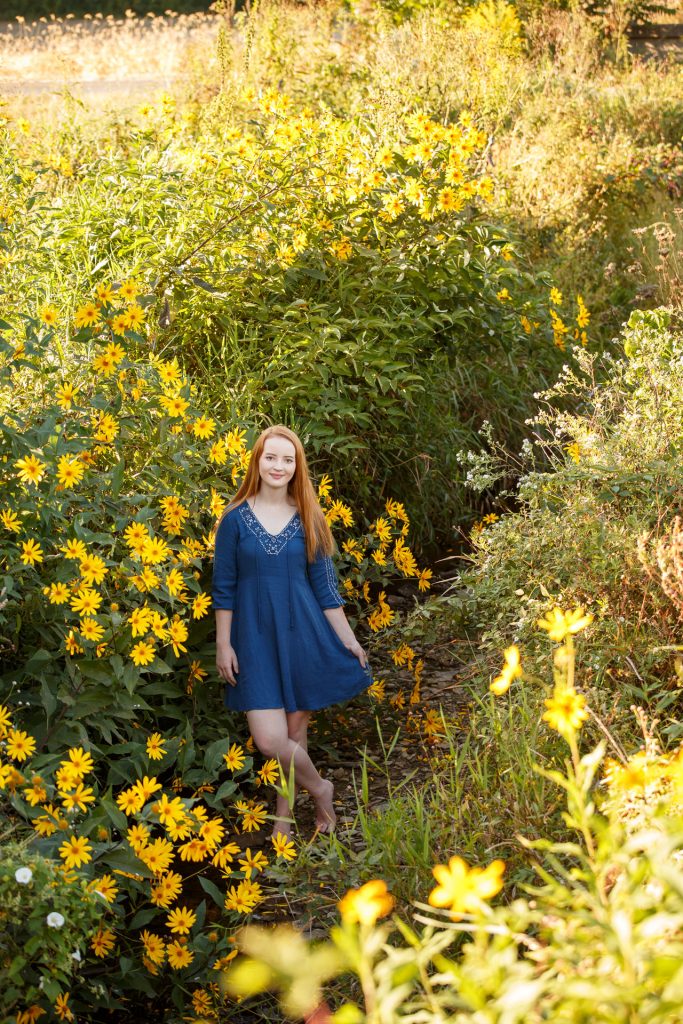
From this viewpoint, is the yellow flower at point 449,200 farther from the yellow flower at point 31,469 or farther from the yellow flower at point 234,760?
the yellow flower at point 234,760

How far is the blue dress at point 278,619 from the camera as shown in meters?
3.11

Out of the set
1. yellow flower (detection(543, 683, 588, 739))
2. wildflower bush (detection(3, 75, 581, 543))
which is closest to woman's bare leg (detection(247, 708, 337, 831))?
wildflower bush (detection(3, 75, 581, 543))

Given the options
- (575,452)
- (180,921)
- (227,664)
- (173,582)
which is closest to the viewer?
(180,921)

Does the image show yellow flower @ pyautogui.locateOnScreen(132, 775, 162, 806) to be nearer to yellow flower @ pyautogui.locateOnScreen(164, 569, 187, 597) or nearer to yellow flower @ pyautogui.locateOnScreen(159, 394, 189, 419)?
yellow flower @ pyautogui.locateOnScreen(164, 569, 187, 597)

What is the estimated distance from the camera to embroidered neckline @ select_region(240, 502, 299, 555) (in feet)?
10.4

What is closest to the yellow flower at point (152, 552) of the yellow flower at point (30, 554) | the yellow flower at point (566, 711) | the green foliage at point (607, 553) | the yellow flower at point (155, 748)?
the yellow flower at point (30, 554)

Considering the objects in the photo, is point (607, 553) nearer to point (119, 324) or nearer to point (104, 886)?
point (119, 324)

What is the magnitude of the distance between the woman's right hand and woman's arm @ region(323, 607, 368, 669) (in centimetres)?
33

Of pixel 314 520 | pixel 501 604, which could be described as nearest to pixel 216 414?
pixel 314 520

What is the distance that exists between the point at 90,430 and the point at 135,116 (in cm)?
516

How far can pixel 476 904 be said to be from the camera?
1226mm

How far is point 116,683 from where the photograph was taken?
8.67 feet

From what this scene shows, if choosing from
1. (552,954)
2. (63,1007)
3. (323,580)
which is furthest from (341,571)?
(552,954)

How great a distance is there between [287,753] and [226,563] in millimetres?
541
